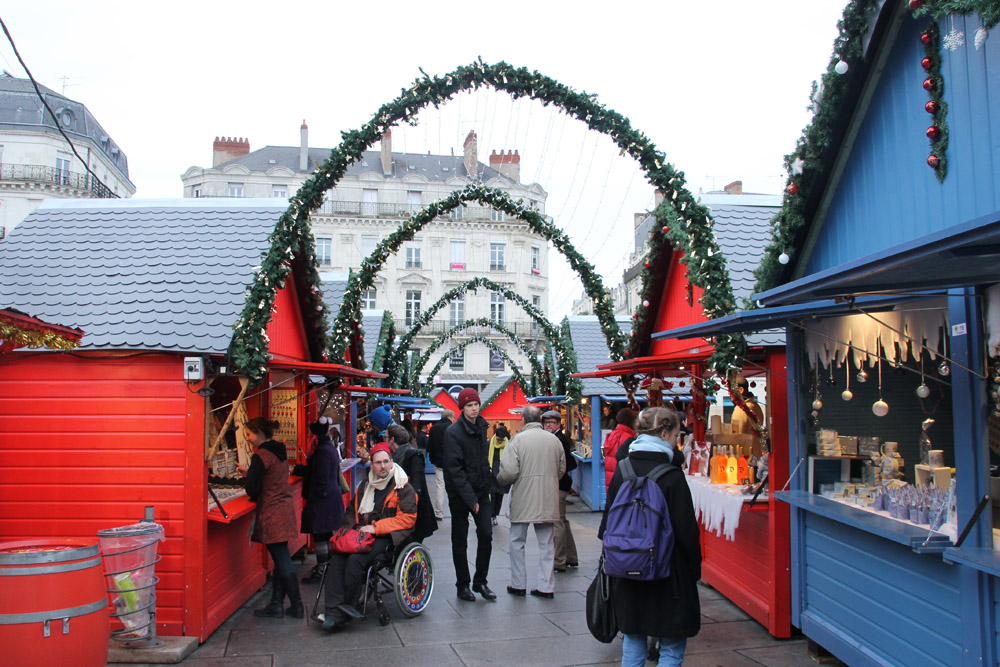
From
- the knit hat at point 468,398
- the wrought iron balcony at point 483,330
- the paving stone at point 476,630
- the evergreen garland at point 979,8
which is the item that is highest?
the wrought iron balcony at point 483,330

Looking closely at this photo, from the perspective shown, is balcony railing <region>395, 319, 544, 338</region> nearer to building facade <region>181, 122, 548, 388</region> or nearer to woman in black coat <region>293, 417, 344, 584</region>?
building facade <region>181, 122, 548, 388</region>

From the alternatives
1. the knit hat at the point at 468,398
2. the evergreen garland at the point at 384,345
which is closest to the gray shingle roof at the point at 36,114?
the evergreen garland at the point at 384,345

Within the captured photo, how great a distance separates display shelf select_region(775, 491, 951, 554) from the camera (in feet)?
14.9

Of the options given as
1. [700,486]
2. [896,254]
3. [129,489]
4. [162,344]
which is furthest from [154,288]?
[896,254]

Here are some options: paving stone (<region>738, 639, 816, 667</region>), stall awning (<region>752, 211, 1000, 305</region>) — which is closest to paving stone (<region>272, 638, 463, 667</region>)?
paving stone (<region>738, 639, 816, 667</region>)

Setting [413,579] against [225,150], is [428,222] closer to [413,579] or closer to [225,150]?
[413,579]

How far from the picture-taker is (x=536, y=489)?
7828 millimetres

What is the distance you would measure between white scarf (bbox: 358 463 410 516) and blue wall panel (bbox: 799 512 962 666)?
3.43 metres

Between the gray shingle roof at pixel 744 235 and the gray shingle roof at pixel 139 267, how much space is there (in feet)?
15.2

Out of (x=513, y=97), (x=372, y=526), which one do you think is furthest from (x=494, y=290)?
(x=372, y=526)

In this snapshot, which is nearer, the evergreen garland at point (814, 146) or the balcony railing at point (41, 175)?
the evergreen garland at point (814, 146)

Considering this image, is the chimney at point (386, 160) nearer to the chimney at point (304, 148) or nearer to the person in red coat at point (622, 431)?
the chimney at point (304, 148)

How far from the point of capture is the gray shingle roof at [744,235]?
770cm

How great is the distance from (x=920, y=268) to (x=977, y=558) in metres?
1.64
